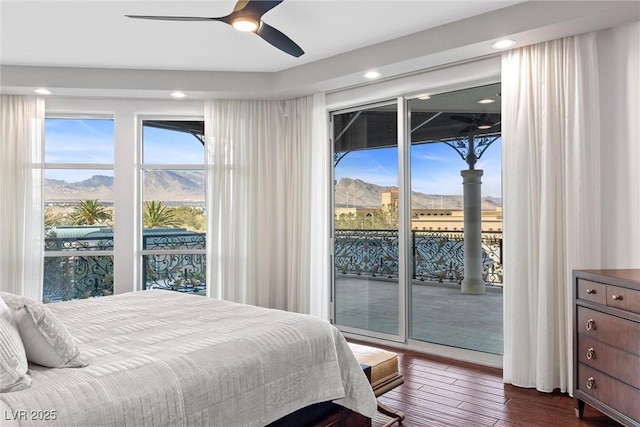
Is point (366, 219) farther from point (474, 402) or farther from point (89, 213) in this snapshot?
point (89, 213)

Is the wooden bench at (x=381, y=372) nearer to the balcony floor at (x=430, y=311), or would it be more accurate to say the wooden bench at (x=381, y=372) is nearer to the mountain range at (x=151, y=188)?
the balcony floor at (x=430, y=311)

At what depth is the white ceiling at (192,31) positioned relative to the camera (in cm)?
306

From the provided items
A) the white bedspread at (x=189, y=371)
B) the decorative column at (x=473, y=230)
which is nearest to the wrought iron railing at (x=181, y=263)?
the white bedspread at (x=189, y=371)

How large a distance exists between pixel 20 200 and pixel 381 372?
3990mm

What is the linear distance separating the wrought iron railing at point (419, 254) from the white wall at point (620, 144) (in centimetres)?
85

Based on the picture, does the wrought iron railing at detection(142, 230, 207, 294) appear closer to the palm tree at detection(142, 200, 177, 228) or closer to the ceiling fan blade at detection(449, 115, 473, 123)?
the palm tree at detection(142, 200, 177, 228)

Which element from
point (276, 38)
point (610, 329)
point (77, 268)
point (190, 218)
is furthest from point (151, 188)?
point (610, 329)

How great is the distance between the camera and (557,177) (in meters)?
3.17

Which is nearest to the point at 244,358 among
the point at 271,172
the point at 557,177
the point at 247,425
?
the point at 247,425

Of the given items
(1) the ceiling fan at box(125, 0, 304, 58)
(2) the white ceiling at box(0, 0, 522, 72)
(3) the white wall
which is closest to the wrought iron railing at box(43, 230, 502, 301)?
(3) the white wall

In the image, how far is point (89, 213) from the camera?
4.92m

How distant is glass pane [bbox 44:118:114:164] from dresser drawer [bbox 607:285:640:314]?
469 cm

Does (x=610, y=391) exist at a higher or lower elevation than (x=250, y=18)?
lower

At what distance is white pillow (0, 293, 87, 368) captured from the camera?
1.61 meters
